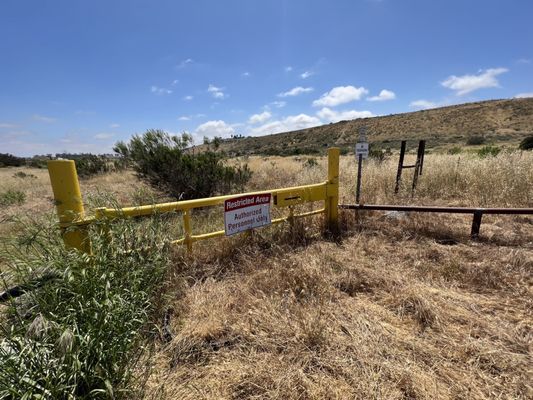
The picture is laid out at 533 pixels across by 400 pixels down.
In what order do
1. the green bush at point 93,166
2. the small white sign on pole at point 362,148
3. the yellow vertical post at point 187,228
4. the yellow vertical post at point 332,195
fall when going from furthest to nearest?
the green bush at point 93,166, the small white sign on pole at point 362,148, the yellow vertical post at point 332,195, the yellow vertical post at point 187,228

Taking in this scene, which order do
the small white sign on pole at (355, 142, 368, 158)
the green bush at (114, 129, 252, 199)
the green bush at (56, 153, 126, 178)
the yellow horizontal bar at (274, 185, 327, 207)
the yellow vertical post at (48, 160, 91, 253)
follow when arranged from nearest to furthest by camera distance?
the yellow vertical post at (48, 160, 91, 253) < the yellow horizontal bar at (274, 185, 327, 207) < the small white sign on pole at (355, 142, 368, 158) < the green bush at (114, 129, 252, 199) < the green bush at (56, 153, 126, 178)

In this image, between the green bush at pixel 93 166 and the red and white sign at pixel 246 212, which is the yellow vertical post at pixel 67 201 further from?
the green bush at pixel 93 166

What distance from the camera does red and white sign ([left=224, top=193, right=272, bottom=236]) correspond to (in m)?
3.54

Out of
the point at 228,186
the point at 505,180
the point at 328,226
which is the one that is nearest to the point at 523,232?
the point at 505,180

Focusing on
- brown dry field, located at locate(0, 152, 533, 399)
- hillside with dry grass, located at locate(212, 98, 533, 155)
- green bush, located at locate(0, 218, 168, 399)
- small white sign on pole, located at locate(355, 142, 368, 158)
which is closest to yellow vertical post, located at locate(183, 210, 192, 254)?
brown dry field, located at locate(0, 152, 533, 399)

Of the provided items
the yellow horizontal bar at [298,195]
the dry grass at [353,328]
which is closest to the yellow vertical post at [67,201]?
the dry grass at [353,328]

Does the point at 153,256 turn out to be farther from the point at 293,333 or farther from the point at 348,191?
A: the point at 348,191

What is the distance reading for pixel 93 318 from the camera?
5.59 ft

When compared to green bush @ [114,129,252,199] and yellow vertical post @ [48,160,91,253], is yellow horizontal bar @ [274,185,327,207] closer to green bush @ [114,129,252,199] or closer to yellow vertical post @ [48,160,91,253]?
yellow vertical post @ [48,160,91,253]

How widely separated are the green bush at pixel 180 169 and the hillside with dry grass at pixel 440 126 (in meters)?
34.3

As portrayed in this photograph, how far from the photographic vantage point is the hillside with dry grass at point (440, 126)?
161 ft

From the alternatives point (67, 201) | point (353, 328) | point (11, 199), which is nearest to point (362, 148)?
point (353, 328)

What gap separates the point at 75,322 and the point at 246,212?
7.59 ft

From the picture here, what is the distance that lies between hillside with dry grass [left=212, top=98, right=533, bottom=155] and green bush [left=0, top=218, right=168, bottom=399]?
4152 centimetres
